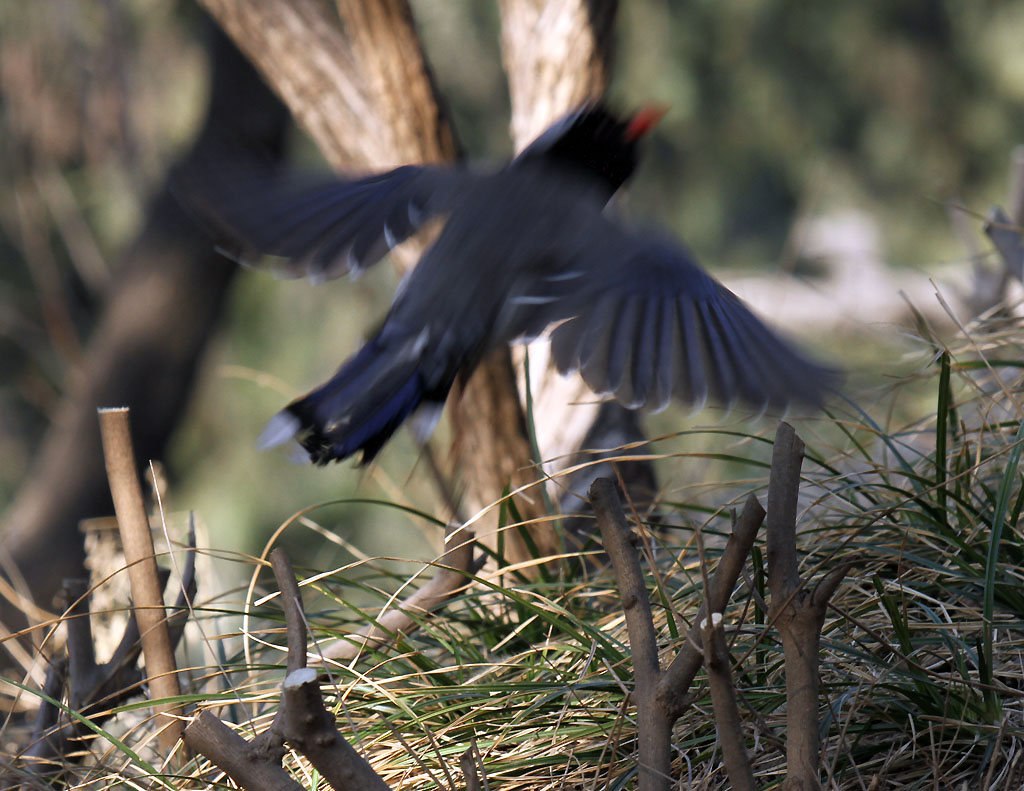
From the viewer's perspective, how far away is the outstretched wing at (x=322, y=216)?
4.98 ft

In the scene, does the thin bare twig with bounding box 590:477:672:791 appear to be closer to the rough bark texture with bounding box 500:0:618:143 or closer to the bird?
the bird

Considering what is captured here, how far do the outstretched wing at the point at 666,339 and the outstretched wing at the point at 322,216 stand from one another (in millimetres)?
313

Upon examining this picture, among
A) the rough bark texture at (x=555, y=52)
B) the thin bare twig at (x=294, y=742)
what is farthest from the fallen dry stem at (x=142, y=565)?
the rough bark texture at (x=555, y=52)

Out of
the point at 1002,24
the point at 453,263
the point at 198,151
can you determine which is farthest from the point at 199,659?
the point at 1002,24

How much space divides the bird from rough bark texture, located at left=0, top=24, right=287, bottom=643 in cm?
229

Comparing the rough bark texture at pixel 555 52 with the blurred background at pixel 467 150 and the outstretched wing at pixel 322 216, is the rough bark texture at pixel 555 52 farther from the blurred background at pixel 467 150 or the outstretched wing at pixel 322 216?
the blurred background at pixel 467 150

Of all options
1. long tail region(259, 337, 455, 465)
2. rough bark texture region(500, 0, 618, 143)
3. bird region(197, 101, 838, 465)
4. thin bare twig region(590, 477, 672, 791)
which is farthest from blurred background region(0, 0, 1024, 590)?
thin bare twig region(590, 477, 672, 791)

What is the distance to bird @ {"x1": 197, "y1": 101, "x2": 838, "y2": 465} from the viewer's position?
3.76 feet

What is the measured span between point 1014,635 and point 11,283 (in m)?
5.54

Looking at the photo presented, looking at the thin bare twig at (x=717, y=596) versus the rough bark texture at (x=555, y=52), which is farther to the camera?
the rough bark texture at (x=555, y=52)

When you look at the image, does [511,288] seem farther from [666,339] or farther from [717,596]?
[717,596]

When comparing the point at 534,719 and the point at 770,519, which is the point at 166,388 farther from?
the point at 770,519

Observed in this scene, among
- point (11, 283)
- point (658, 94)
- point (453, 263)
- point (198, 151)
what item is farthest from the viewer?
point (658, 94)

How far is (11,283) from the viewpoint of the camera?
18.3ft
